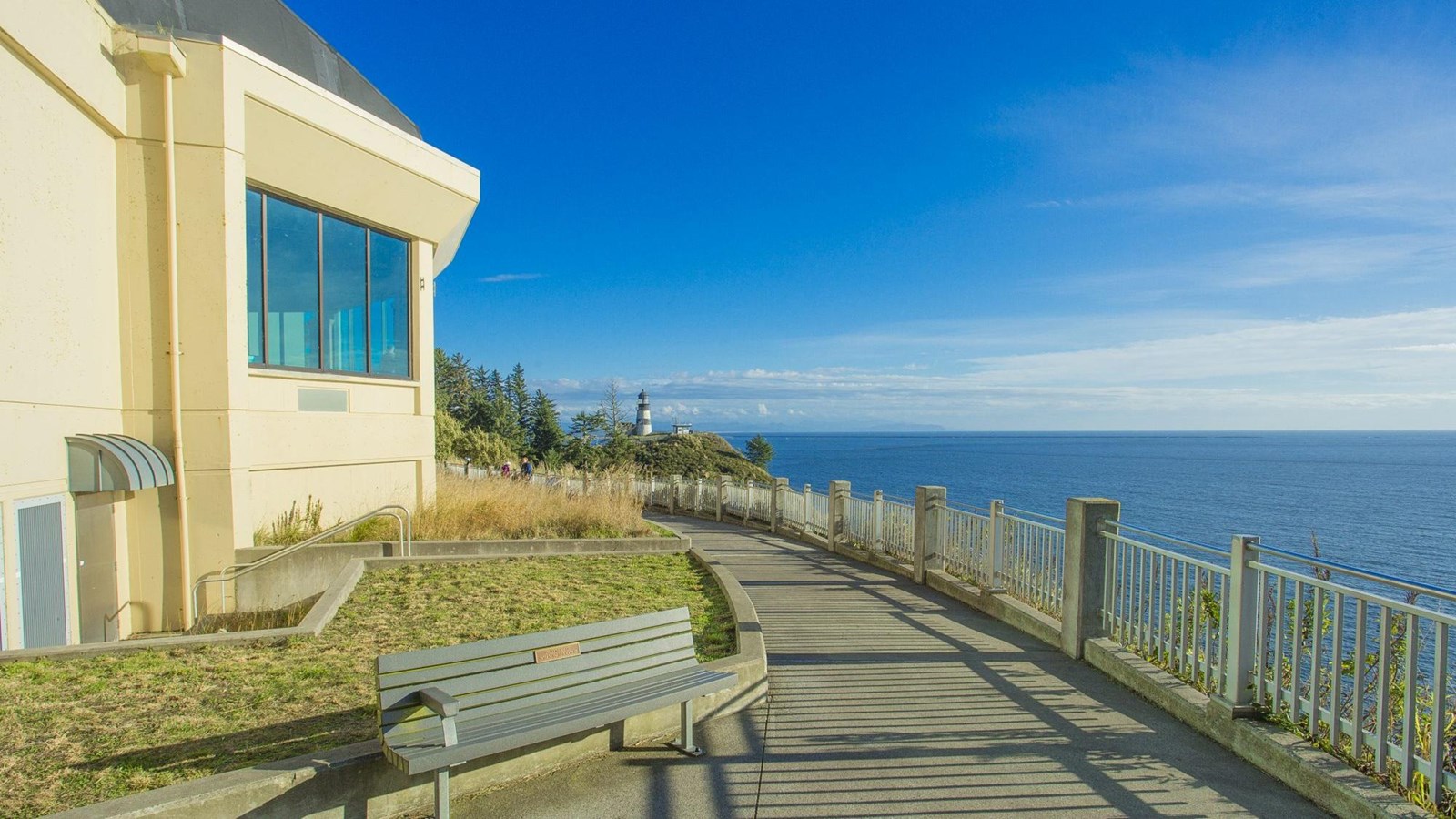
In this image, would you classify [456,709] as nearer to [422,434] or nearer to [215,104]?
[215,104]

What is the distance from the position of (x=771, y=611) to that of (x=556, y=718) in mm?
5151

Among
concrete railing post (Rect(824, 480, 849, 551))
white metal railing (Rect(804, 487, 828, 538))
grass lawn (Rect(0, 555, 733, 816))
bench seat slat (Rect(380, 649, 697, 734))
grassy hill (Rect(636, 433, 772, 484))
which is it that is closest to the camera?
bench seat slat (Rect(380, 649, 697, 734))

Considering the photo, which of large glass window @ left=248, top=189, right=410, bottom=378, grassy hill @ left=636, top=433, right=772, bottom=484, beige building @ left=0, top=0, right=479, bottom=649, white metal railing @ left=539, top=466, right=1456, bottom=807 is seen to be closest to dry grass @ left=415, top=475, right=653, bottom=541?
beige building @ left=0, top=0, right=479, bottom=649

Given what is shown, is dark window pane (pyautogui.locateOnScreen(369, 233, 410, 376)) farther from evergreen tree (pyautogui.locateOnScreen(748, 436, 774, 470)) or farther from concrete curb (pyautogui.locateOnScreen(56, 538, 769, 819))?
evergreen tree (pyautogui.locateOnScreen(748, 436, 774, 470))

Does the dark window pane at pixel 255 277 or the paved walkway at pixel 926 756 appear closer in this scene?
the paved walkway at pixel 926 756

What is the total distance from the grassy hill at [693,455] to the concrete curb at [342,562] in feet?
223

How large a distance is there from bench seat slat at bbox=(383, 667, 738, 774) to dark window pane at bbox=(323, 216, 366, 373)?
9560 millimetres

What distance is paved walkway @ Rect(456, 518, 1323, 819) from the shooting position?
442 centimetres

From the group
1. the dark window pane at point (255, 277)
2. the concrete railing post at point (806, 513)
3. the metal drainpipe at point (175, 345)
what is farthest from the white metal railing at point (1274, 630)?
the dark window pane at point (255, 277)

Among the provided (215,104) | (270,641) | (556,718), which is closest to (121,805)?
(556,718)

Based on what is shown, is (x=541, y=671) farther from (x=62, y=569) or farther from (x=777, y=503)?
(x=777, y=503)

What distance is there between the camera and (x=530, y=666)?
475 centimetres

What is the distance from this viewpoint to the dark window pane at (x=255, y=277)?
11.3 metres

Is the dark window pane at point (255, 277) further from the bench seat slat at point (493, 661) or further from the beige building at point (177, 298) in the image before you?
the bench seat slat at point (493, 661)
